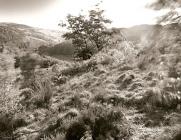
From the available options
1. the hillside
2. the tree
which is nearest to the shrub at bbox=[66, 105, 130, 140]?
the hillside

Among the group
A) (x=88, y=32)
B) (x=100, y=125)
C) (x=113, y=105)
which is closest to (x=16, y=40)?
(x=88, y=32)

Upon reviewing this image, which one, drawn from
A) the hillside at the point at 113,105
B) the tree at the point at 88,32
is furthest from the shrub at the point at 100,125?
the tree at the point at 88,32

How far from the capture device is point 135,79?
27.7 ft

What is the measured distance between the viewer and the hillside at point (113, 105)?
5539mm

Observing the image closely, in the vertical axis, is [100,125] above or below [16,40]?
below

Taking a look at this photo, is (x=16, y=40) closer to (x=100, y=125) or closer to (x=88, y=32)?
(x=88, y=32)

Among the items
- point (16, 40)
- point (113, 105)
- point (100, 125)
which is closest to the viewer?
point (100, 125)

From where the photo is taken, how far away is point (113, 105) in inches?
270

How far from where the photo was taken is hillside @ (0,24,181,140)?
18.2 feet

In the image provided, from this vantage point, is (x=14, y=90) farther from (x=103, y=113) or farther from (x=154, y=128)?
(x=154, y=128)

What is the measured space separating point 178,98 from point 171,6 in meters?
2.02

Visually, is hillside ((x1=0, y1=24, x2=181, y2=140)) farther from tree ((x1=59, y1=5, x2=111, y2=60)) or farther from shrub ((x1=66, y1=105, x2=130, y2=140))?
tree ((x1=59, y1=5, x2=111, y2=60))

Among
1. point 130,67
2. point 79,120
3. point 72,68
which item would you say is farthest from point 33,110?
point 72,68

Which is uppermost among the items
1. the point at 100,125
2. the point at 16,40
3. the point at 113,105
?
the point at 16,40
